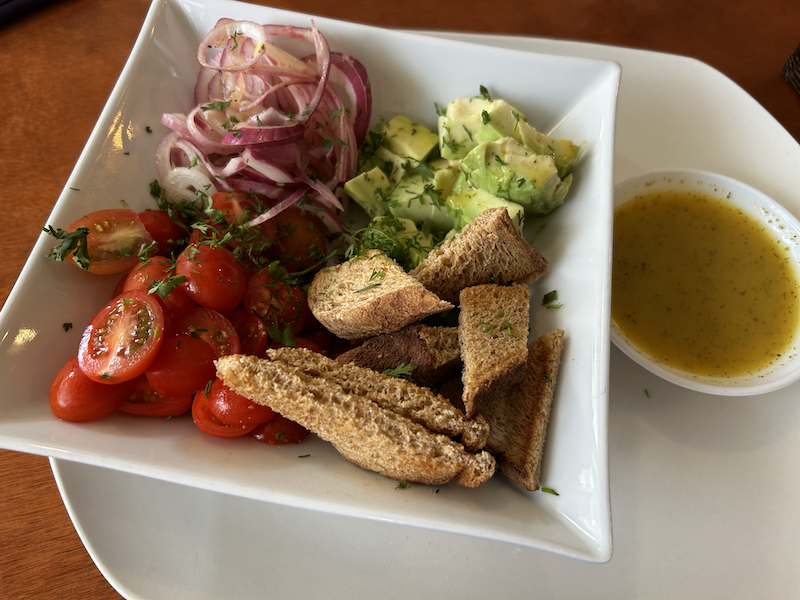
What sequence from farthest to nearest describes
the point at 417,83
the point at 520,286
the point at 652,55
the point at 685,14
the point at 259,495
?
1. the point at 685,14
2. the point at 652,55
3. the point at 417,83
4. the point at 520,286
5. the point at 259,495

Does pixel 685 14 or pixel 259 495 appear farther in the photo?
pixel 685 14

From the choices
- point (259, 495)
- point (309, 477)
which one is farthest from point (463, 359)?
point (259, 495)

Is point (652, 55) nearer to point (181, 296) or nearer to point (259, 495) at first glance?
point (181, 296)

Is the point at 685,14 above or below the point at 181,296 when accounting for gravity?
above

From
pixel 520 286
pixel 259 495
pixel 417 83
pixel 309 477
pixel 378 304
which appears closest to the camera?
pixel 259 495

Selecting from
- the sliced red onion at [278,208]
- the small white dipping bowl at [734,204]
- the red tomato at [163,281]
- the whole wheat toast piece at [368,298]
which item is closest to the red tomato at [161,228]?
the red tomato at [163,281]

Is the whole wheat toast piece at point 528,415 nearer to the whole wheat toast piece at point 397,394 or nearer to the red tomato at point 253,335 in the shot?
the whole wheat toast piece at point 397,394

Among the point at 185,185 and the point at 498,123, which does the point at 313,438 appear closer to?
the point at 185,185

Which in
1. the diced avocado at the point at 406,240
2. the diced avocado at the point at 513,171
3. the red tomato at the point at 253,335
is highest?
the diced avocado at the point at 513,171
